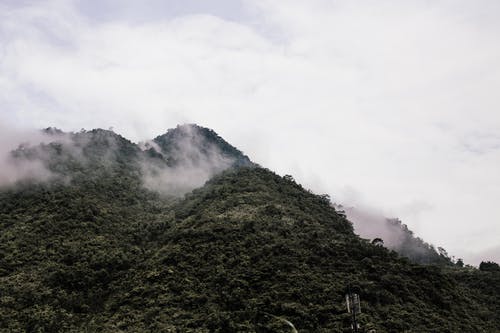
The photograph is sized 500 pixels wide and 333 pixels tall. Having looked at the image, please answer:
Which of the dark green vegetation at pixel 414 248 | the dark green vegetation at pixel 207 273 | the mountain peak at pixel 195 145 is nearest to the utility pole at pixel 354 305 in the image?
the dark green vegetation at pixel 207 273

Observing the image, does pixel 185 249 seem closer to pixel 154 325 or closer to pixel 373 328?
pixel 154 325

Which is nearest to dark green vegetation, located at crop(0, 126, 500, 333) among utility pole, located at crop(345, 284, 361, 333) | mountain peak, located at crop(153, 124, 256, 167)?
utility pole, located at crop(345, 284, 361, 333)

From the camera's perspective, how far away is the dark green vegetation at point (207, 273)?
45094 mm

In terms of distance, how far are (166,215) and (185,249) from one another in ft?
66.4

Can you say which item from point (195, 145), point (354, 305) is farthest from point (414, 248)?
point (354, 305)

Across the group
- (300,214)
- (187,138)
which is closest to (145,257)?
(300,214)

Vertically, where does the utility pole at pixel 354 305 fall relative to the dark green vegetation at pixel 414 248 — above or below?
below

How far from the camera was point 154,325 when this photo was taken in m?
43.9

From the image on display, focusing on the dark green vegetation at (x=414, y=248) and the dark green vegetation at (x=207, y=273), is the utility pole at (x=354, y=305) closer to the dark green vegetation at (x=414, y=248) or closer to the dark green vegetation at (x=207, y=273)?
the dark green vegetation at (x=207, y=273)

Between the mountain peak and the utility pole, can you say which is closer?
the utility pole

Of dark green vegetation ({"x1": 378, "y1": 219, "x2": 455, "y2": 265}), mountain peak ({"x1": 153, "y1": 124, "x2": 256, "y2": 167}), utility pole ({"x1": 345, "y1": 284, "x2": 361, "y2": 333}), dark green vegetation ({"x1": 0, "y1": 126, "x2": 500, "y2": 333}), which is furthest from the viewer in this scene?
mountain peak ({"x1": 153, "y1": 124, "x2": 256, "y2": 167})

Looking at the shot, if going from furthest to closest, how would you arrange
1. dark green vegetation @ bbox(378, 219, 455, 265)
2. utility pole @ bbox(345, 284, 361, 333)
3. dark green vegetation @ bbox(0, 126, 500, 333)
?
dark green vegetation @ bbox(378, 219, 455, 265) → dark green vegetation @ bbox(0, 126, 500, 333) → utility pole @ bbox(345, 284, 361, 333)

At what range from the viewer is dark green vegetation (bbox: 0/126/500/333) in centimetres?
4509

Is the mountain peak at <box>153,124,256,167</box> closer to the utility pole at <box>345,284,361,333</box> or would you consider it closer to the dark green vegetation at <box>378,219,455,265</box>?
the dark green vegetation at <box>378,219,455,265</box>
